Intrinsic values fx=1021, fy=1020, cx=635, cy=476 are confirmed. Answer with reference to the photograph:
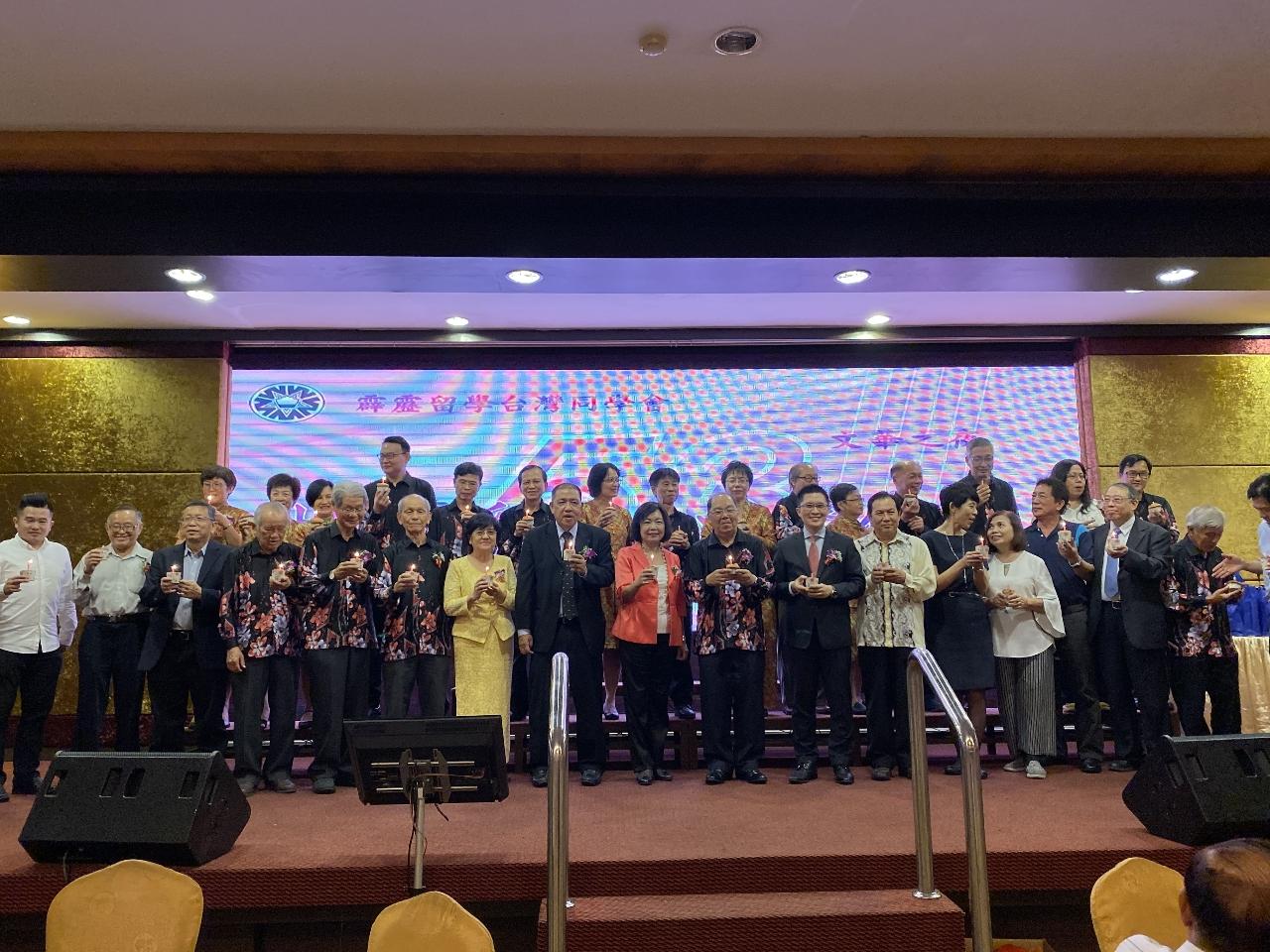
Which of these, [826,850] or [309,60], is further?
[309,60]

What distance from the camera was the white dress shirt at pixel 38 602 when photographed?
4.89 meters

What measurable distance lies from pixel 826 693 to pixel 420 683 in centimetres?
203

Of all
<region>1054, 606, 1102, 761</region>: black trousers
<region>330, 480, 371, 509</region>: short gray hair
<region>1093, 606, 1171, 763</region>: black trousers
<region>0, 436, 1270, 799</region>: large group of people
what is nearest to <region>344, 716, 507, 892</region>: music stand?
<region>0, 436, 1270, 799</region>: large group of people

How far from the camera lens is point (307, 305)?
22.0 ft

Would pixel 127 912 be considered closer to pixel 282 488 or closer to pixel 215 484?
pixel 215 484

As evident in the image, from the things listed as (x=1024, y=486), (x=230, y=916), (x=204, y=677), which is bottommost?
(x=230, y=916)

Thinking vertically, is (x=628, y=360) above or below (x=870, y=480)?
above

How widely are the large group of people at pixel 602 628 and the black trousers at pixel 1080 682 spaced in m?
0.02

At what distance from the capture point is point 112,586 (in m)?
5.10

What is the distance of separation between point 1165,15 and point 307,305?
5077 millimetres

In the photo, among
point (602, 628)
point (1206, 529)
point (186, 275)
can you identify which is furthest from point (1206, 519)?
point (186, 275)

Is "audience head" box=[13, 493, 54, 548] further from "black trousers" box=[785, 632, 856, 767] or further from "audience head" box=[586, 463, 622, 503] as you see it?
"black trousers" box=[785, 632, 856, 767]

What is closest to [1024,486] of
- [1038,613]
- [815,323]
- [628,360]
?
[815,323]

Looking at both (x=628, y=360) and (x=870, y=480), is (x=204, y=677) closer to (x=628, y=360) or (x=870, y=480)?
(x=628, y=360)
